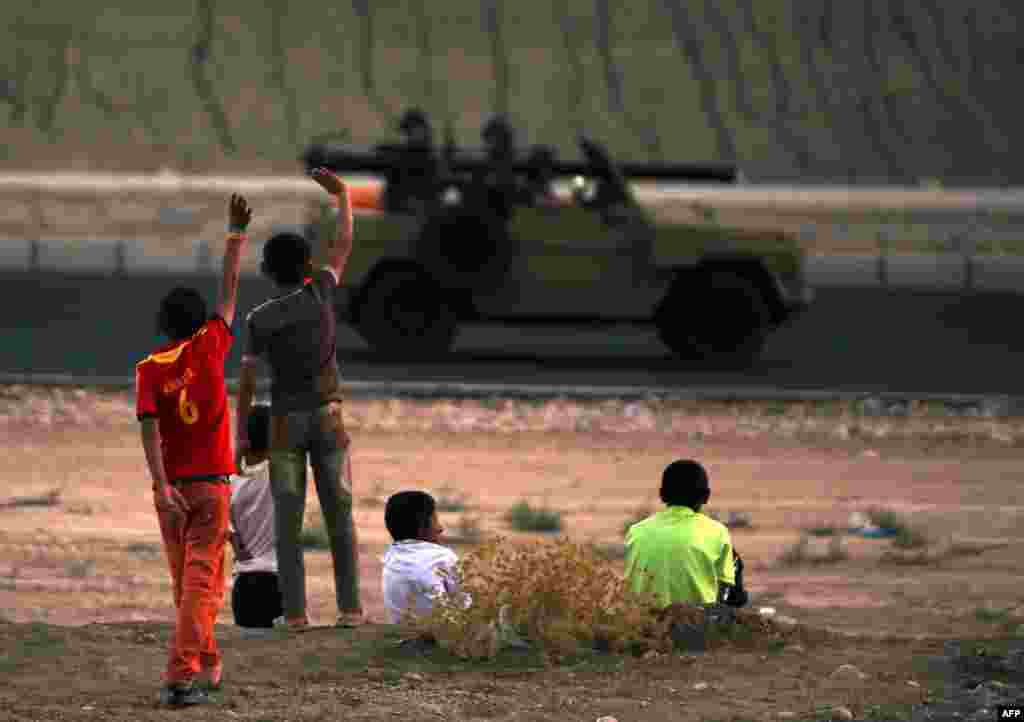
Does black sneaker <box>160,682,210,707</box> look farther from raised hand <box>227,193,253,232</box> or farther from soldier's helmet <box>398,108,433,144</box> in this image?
soldier's helmet <box>398,108,433,144</box>

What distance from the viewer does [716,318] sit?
1967 centimetres

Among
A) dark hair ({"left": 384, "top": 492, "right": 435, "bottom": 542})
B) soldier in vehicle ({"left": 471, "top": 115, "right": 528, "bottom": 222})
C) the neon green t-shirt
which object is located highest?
soldier in vehicle ({"left": 471, "top": 115, "right": 528, "bottom": 222})

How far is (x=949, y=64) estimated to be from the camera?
70.2 metres

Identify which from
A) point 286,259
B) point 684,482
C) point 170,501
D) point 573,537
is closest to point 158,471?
point 170,501

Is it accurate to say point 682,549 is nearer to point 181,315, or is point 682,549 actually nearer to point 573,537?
point 181,315

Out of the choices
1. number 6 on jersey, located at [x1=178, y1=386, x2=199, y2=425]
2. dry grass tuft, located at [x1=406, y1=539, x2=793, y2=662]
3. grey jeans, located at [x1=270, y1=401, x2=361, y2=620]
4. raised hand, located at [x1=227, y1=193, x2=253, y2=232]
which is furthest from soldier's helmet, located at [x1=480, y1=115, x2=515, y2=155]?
number 6 on jersey, located at [x1=178, y1=386, x2=199, y2=425]

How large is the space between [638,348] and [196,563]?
Result: 15113 mm

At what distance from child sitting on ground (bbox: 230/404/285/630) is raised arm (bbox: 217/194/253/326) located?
1.14 meters

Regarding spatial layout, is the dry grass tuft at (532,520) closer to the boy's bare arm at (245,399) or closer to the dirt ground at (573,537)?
the dirt ground at (573,537)

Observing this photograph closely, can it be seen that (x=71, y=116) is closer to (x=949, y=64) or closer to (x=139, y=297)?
(x=949, y=64)

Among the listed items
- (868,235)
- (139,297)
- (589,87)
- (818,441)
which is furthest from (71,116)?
(818,441)

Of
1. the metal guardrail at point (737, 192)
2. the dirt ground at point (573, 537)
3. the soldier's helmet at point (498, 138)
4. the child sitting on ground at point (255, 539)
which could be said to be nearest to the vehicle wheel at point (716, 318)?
the soldier's helmet at point (498, 138)

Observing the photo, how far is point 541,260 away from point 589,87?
51.1m

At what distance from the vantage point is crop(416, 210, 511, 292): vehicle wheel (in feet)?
63.7
